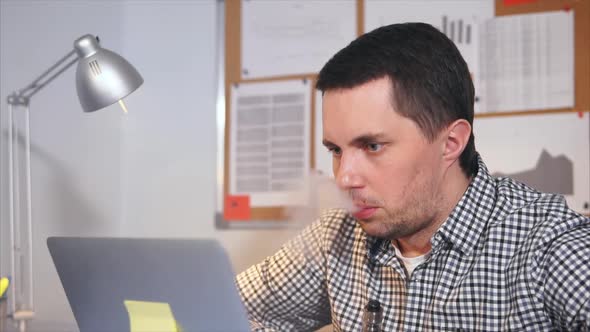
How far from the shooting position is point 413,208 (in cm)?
106

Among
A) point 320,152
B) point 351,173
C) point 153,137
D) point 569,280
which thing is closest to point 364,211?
point 351,173

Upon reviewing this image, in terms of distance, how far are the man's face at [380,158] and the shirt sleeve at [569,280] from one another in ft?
0.74

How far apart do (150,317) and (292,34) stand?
1.28m

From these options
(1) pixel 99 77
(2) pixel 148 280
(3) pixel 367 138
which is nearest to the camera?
(2) pixel 148 280

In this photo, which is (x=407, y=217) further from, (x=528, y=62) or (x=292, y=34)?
(x=292, y=34)

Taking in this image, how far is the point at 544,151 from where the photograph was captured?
65.6 inches

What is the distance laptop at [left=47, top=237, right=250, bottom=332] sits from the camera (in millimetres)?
768

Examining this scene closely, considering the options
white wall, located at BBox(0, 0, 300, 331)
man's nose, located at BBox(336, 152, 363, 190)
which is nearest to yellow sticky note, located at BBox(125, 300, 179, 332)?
man's nose, located at BBox(336, 152, 363, 190)

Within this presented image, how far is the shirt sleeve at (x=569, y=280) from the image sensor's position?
0.88 meters

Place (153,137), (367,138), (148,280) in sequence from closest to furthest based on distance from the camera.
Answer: (148,280)
(367,138)
(153,137)

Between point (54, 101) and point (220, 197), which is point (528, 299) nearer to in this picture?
point (220, 197)

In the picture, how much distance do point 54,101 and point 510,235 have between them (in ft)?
4.15

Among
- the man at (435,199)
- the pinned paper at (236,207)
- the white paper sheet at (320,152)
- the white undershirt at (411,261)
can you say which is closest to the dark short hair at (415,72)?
the man at (435,199)

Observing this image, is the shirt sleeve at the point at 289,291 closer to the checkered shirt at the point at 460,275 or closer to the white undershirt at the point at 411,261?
the checkered shirt at the point at 460,275
